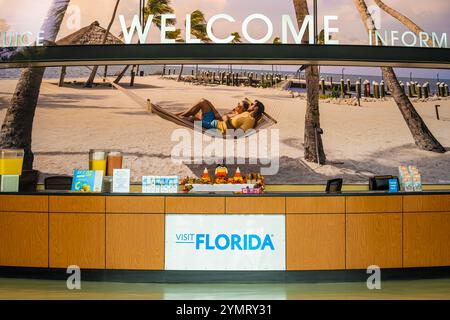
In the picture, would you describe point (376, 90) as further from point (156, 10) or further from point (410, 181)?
point (156, 10)

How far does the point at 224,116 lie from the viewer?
909 centimetres

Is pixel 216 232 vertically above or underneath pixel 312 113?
underneath

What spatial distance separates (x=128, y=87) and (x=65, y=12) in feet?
5.31

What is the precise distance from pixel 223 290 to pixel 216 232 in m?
0.63

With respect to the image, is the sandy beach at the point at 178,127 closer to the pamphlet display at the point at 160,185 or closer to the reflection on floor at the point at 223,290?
the pamphlet display at the point at 160,185

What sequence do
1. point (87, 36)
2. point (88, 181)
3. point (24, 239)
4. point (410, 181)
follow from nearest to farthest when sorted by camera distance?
point (24, 239) < point (88, 181) < point (410, 181) < point (87, 36)

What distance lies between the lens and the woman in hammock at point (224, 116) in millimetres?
9055

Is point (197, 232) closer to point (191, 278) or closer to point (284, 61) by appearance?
point (191, 278)

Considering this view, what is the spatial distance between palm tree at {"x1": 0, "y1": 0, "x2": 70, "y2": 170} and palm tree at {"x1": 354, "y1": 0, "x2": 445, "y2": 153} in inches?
193

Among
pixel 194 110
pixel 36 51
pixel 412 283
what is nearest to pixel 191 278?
pixel 412 283

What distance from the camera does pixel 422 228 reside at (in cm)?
612

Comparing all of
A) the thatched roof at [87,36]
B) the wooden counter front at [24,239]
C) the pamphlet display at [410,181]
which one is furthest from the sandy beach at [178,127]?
the wooden counter front at [24,239]

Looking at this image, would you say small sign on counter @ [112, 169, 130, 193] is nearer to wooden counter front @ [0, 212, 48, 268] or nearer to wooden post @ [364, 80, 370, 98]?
wooden counter front @ [0, 212, 48, 268]

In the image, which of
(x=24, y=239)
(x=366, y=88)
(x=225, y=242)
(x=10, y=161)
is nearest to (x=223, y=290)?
(x=225, y=242)
